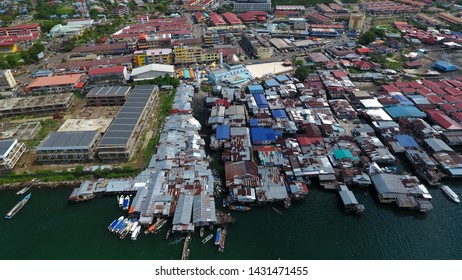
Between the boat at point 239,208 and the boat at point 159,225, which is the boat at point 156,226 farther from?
the boat at point 239,208

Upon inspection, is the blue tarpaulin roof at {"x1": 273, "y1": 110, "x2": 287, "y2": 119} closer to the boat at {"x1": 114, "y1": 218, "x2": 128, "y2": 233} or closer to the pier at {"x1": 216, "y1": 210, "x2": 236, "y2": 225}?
the pier at {"x1": 216, "y1": 210, "x2": 236, "y2": 225}

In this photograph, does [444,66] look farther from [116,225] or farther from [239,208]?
[116,225]

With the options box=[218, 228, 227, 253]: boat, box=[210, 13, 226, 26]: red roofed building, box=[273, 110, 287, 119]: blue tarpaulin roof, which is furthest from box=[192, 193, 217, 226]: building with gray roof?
box=[210, 13, 226, 26]: red roofed building

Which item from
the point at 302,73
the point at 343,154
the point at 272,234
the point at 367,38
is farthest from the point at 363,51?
the point at 272,234

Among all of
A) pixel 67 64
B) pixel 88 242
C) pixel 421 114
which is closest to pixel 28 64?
pixel 67 64

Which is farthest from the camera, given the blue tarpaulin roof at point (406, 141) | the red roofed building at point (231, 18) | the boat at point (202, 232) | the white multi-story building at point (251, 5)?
the white multi-story building at point (251, 5)

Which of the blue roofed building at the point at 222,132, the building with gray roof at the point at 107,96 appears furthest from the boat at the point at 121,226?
the building with gray roof at the point at 107,96

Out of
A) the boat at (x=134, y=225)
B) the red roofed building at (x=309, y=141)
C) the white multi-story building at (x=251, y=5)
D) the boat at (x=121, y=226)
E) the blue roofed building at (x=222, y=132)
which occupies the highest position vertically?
the white multi-story building at (x=251, y=5)

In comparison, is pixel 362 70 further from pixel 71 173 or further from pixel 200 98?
pixel 71 173
